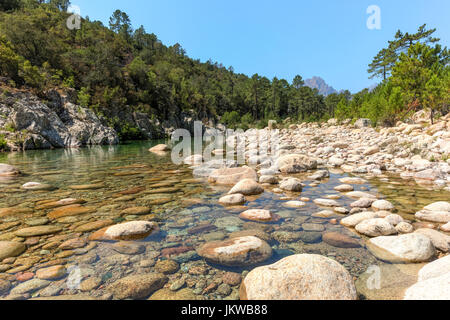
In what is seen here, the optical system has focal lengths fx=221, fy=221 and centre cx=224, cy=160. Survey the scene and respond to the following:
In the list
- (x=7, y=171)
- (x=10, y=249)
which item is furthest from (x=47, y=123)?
(x=10, y=249)

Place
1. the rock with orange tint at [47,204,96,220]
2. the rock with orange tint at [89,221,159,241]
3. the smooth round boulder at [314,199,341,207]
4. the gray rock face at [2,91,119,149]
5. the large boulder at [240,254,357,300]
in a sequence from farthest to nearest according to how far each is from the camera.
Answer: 1. the gray rock face at [2,91,119,149]
2. the smooth round boulder at [314,199,341,207]
3. the rock with orange tint at [47,204,96,220]
4. the rock with orange tint at [89,221,159,241]
5. the large boulder at [240,254,357,300]

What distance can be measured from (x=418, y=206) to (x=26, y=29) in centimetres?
5054

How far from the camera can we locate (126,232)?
3.28m

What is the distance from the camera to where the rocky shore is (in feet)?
6.84

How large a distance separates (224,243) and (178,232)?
0.92m

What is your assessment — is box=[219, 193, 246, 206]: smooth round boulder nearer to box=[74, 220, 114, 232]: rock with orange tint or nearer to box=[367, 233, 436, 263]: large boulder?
box=[74, 220, 114, 232]: rock with orange tint

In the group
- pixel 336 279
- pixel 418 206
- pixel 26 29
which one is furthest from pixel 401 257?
pixel 26 29

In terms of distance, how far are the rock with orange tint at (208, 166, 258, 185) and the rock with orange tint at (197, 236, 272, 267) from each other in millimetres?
3813

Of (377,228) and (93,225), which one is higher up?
(377,228)

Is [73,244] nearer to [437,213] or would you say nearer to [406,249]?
[406,249]

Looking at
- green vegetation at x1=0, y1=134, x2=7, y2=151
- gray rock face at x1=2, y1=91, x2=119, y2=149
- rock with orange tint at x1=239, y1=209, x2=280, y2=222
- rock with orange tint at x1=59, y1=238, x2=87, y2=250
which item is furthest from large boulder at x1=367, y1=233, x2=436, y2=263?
gray rock face at x1=2, y1=91, x2=119, y2=149

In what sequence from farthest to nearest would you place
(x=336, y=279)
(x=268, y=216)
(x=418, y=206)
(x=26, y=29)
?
(x=26, y=29) → (x=418, y=206) → (x=268, y=216) → (x=336, y=279)

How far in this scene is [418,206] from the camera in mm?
4301
